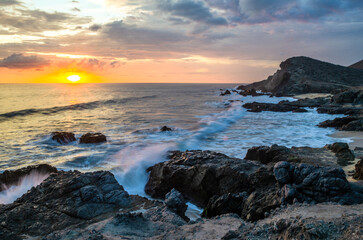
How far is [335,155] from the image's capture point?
10.5 m

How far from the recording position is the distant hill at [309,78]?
2404 inches

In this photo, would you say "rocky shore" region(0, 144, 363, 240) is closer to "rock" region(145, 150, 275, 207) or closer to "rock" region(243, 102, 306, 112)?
"rock" region(145, 150, 275, 207)

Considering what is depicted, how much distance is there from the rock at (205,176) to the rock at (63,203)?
93.5 inches

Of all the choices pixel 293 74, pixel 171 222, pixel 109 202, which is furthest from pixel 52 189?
pixel 293 74

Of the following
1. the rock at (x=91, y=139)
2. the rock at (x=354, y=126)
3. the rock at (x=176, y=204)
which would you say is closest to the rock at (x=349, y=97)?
the rock at (x=354, y=126)

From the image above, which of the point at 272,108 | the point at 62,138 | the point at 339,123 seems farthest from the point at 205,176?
the point at 272,108

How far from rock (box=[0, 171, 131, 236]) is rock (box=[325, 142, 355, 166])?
28.2ft

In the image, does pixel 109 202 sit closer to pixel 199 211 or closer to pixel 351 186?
pixel 199 211

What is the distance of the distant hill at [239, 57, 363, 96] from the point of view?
61062mm

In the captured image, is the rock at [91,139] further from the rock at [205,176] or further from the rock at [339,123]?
the rock at [339,123]

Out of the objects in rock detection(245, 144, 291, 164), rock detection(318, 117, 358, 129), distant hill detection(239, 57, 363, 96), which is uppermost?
distant hill detection(239, 57, 363, 96)

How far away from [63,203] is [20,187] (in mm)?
3932

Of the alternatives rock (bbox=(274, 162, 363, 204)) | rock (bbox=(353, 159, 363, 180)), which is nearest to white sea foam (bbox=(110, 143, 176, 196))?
rock (bbox=(274, 162, 363, 204))

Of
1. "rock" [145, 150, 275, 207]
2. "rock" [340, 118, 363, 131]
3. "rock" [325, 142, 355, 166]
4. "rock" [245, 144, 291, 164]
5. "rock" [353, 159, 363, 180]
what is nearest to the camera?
"rock" [353, 159, 363, 180]
